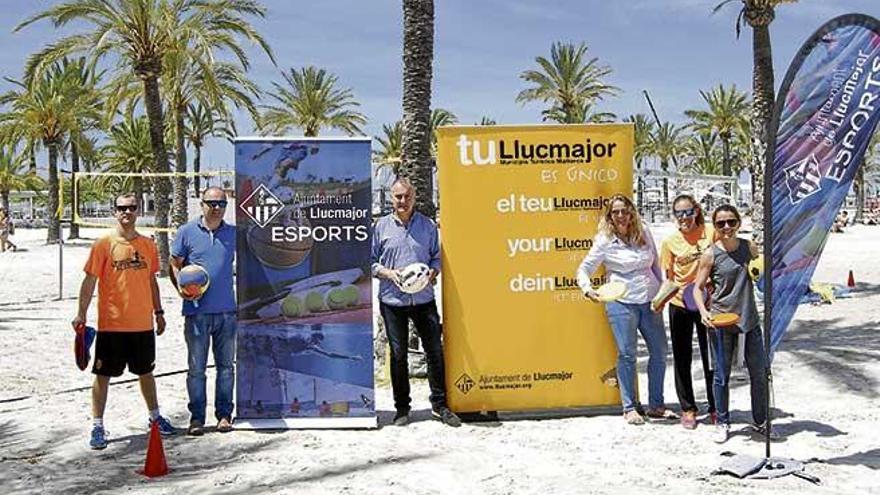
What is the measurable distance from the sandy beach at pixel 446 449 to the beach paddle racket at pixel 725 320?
2.79 feet

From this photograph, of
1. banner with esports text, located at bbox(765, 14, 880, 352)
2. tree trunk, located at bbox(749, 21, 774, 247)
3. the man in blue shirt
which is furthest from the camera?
tree trunk, located at bbox(749, 21, 774, 247)

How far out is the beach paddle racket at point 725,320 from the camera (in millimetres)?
6070

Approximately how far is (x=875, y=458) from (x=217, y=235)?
4835 mm

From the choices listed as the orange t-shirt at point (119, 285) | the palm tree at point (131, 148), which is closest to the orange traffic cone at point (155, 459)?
the orange t-shirt at point (119, 285)

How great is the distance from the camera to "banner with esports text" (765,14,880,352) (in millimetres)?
5305

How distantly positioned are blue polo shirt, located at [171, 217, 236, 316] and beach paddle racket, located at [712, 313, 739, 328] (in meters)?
3.55

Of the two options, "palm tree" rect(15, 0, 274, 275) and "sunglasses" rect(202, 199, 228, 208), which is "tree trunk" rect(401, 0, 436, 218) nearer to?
"sunglasses" rect(202, 199, 228, 208)

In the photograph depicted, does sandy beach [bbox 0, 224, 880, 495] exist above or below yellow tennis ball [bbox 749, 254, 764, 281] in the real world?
below

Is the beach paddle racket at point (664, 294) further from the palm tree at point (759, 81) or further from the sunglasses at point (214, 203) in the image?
the palm tree at point (759, 81)

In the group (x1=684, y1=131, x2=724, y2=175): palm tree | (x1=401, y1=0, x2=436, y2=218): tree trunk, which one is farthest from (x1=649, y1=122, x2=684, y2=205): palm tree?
(x1=401, y1=0, x2=436, y2=218): tree trunk

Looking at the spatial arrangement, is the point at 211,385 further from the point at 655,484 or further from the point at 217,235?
the point at 655,484

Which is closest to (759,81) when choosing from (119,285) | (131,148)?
(119,285)

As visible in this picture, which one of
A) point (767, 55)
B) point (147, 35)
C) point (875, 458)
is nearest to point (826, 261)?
point (767, 55)

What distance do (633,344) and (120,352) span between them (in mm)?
3823
